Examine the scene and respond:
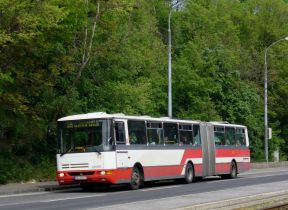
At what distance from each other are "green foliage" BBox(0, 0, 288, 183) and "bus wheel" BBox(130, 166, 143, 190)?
219 inches

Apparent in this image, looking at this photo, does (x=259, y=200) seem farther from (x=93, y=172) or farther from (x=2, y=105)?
(x=2, y=105)

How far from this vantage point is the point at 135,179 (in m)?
26.2

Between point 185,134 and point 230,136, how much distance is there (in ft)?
18.0

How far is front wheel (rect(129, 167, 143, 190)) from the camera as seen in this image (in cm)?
2591

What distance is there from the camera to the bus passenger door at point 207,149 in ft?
106

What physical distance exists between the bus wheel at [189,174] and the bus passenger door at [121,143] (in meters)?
5.77

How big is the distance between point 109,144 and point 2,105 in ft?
20.7

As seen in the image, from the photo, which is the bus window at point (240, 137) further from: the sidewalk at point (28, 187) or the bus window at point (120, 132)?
the bus window at point (120, 132)

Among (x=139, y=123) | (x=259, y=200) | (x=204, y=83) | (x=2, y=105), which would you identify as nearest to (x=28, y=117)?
(x=2, y=105)

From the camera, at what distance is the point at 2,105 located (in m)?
28.8

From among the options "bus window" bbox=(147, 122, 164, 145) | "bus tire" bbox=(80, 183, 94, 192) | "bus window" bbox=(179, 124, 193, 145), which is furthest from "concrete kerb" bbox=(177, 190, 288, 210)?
"bus window" bbox=(179, 124, 193, 145)

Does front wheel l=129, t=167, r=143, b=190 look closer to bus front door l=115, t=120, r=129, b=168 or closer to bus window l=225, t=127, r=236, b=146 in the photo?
bus front door l=115, t=120, r=129, b=168

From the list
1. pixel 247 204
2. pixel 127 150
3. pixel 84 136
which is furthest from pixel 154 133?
pixel 247 204

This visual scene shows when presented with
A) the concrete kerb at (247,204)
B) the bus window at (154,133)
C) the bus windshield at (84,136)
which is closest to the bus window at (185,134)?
the bus window at (154,133)
